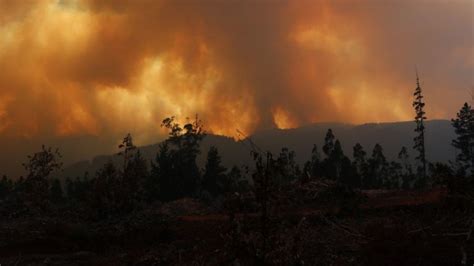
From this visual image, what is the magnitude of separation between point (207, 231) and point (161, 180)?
48263 millimetres

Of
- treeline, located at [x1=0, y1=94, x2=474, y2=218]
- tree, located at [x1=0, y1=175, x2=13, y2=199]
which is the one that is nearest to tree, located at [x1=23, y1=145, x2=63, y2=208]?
treeline, located at [x1=0, y1=94, x2=474, y2=218]

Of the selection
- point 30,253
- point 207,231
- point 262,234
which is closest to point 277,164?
point 262,234

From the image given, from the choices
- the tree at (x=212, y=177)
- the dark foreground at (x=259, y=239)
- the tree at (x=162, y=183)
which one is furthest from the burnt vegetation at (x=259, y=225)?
the tree at (x=212, y=177)

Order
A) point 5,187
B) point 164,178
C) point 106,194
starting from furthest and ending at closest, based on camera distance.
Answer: point 5,187
point 164,178
point 106,194

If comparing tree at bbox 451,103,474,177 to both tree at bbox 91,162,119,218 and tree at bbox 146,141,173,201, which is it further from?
tree at bbox 91,162,119,218

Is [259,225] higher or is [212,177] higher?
[212,177]

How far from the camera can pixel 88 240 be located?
91.3 feet

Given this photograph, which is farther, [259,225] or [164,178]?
[164,178]

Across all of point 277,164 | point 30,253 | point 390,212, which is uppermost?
point 277,164

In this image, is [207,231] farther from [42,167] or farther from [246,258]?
[42,167]

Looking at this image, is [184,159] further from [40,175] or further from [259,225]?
[259,225]

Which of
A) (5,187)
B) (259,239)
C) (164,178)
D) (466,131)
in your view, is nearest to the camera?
(259,239)

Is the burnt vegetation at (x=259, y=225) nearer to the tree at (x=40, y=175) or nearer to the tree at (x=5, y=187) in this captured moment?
the tree at (x=40, y=175)

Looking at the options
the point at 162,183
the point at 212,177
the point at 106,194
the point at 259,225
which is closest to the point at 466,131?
the point at 212,177
